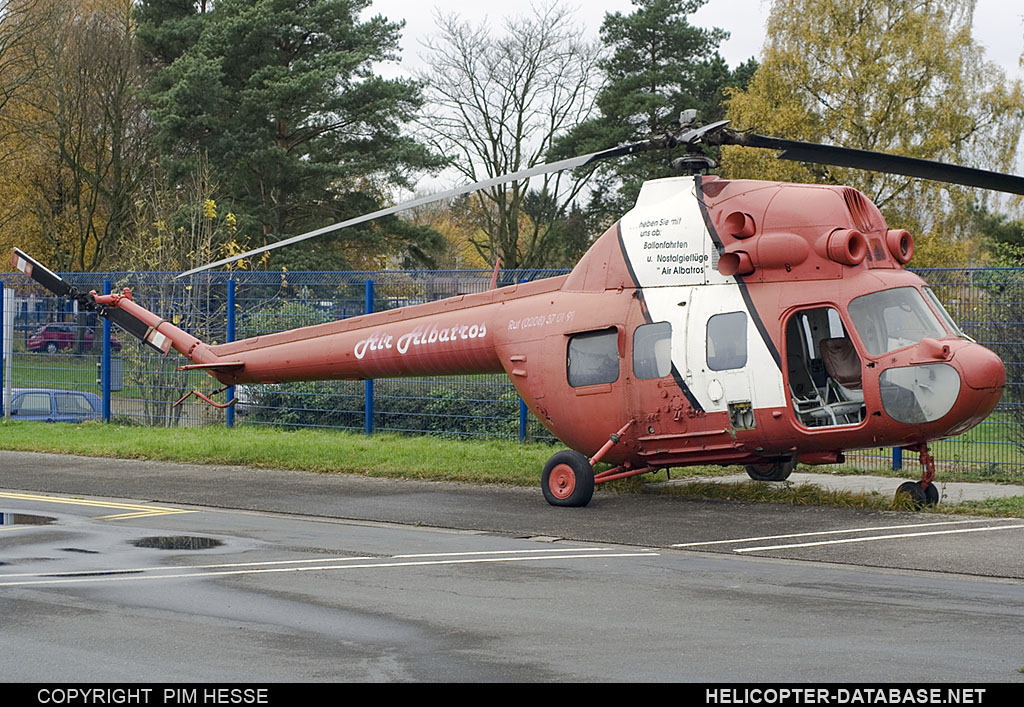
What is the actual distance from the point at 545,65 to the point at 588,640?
143ft

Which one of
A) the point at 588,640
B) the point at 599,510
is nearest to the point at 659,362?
the point at 599,510

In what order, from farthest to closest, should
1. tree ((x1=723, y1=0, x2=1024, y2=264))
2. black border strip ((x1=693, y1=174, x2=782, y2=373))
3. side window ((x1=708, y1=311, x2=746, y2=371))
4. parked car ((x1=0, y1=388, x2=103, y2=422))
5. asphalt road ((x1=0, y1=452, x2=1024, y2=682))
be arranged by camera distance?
tree ((x1=723, y1=0, x2=1024, y2=264)) < parked car ((x1=0, y1=388, x2=103, y2=422)) < side window ((x1=708, y1=311, x2=746, y2=371)) < black border strip ((x1=693, y1=174, x2=782, y2=373)) < asphalt road ((x1=0, y1=452, x2=1024, y2=682))

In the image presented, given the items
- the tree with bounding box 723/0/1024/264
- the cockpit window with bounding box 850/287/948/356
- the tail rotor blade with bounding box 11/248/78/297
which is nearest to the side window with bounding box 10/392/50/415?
the tail rotor blade with bounding box 11/248/78/297

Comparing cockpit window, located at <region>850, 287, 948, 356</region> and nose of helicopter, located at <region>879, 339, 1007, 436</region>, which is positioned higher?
cockpit window, located at <region>850, 287, 948, 356</region>

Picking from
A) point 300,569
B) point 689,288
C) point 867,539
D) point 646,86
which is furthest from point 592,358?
point 646,86

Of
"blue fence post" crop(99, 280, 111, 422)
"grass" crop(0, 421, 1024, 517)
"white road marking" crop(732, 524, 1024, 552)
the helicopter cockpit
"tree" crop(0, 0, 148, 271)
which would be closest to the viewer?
"white road marking" crop(732, 524, 1024, 552)

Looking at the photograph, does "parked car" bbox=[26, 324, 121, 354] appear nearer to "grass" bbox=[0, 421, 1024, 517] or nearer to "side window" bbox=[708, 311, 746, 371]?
"grass" bbox=[0, 421, 1024, 517]

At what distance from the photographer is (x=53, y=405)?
22.2 meters

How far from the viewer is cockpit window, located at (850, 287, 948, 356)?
11312mm

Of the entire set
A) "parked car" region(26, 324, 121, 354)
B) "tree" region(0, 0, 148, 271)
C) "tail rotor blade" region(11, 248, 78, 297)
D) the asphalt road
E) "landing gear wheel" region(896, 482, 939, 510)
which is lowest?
the asphalt road

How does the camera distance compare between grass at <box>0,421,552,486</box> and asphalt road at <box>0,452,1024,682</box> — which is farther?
grass at <box>0,421,552,486</box>

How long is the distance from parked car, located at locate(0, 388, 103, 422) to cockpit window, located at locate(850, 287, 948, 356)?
1478cm

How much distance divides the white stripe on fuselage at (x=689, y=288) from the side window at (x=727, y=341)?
0.05 metres

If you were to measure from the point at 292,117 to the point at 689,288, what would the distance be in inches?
1251
